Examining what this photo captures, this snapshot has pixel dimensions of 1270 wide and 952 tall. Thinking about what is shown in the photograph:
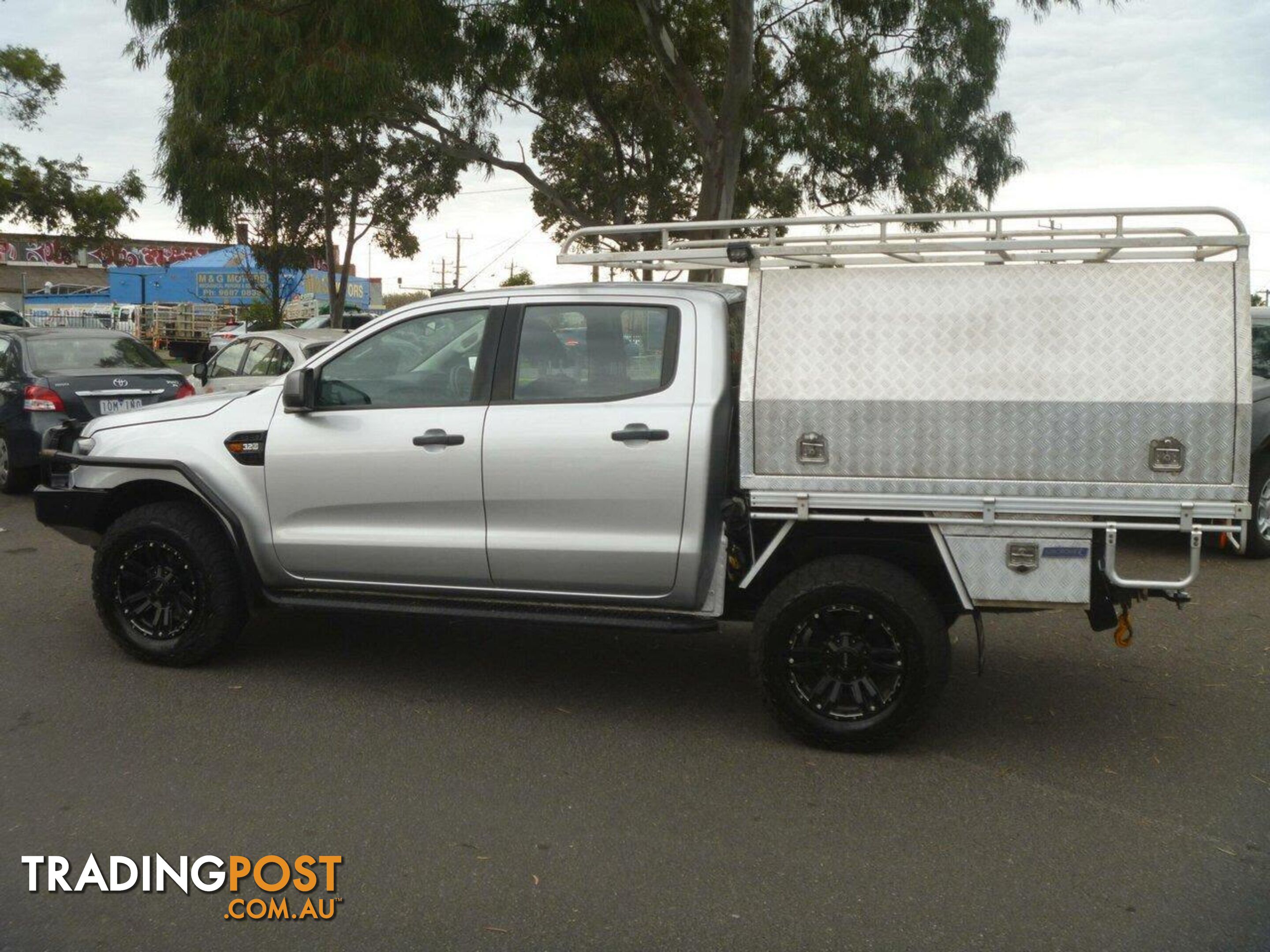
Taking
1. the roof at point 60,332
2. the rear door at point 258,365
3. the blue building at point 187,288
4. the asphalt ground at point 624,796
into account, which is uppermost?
the blue building at point 187,288

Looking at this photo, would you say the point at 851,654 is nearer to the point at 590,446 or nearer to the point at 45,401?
the point at 590,446

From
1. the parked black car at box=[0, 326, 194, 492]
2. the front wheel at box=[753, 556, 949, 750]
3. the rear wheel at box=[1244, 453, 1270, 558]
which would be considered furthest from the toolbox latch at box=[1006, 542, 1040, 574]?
the parked black car at box=[0, 326, 194, 492]

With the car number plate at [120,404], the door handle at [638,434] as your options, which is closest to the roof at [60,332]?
the car number plate at [120,404]

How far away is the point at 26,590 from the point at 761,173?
1291cm

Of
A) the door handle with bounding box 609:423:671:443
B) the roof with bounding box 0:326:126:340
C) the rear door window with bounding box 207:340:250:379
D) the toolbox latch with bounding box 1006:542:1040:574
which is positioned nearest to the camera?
the toolbox latch with bounding box 1006:542:1040:574

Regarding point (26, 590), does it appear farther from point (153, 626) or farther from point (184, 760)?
point (184, 760)

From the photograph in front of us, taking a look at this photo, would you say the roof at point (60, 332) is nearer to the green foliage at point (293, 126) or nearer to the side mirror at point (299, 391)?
the green foliage at point (293, 126)

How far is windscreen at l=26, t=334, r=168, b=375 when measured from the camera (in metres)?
11.6

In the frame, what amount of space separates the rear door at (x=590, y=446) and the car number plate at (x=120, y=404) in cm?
701

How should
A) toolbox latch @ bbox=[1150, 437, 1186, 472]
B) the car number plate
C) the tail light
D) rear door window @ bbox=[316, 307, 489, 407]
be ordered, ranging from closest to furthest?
toolbox latch @ bbox=[1150, 437, 1186, 472]
rear door window @ bbox=[316, 307, 489, 407]
the tail light
the car number plate

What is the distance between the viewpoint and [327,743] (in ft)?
16.9

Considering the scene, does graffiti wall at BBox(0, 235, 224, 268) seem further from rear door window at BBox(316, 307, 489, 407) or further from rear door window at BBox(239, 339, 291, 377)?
rear door window at BBox(316, 307, 489, 407)

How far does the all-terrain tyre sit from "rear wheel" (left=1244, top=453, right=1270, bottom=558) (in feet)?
22.5

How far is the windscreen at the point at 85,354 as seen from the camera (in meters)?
11.6
